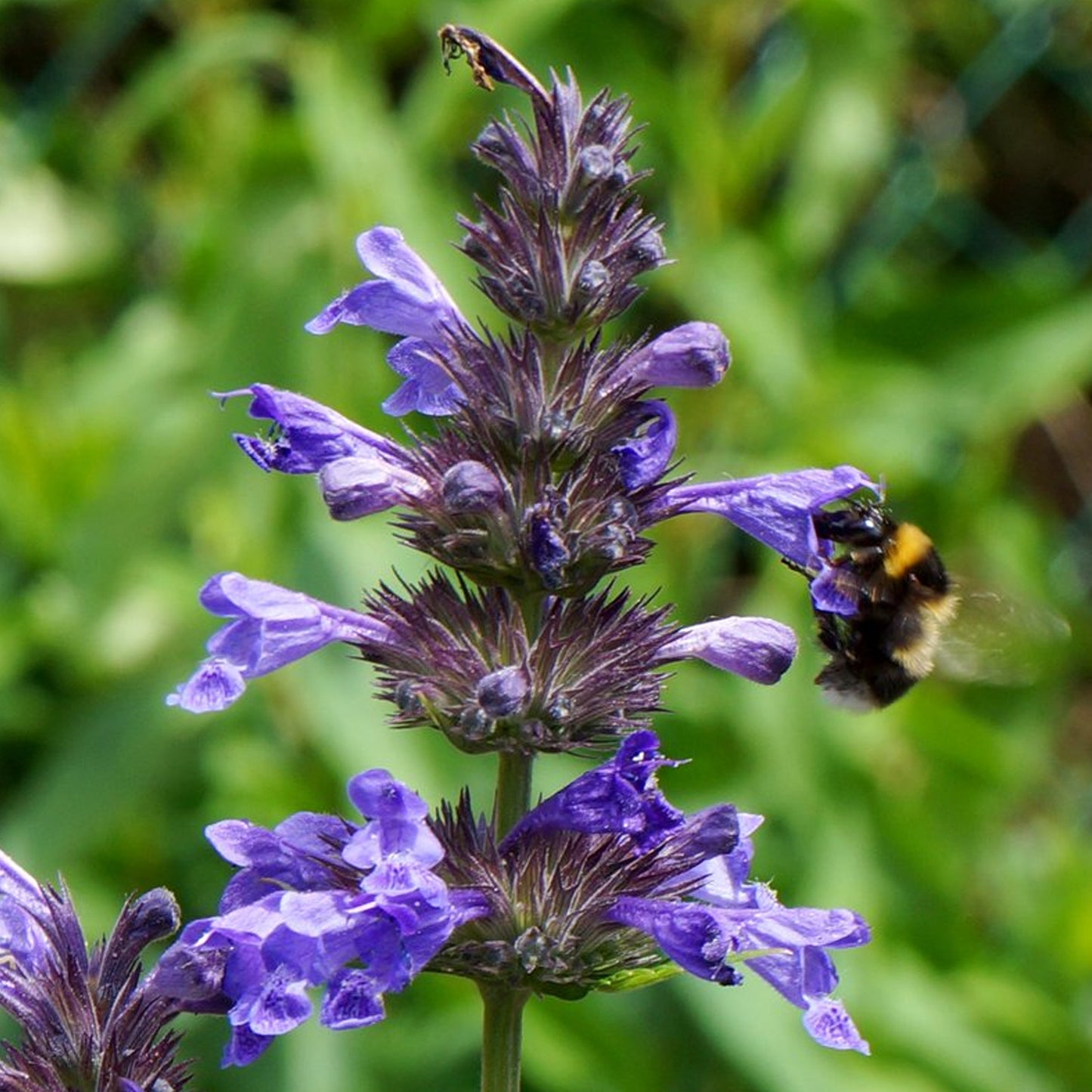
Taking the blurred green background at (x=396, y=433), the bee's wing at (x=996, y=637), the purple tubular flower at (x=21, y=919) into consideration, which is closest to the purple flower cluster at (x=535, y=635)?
the purple tubular flower at (x=21, y=919)

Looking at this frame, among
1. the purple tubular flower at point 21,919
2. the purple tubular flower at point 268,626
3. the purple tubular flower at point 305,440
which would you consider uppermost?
the purple tubular flower at point 305,440

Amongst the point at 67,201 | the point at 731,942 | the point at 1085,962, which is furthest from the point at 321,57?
the point at 731,942

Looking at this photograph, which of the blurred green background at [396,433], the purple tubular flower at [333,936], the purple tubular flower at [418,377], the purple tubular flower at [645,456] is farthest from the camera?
the blurred green background at [396,433]

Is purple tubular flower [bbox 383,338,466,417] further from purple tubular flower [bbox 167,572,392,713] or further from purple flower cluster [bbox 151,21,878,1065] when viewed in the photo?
purple tubular flower [bbox 167,572,392,713]

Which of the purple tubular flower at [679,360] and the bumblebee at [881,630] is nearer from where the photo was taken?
the purple tubular flower at [679,360]

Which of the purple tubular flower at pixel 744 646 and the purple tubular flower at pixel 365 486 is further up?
the purple tubular flower at pixel 365 486

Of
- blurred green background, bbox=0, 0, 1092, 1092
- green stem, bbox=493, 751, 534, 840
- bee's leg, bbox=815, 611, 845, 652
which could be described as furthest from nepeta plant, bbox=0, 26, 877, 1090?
blurred green background, bbox=0, 0, 1092, 1092

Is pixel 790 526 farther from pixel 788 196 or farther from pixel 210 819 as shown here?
pixel 788 196

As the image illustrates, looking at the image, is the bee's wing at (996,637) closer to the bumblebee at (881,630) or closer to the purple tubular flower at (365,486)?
the bumblebee at (881,630)
